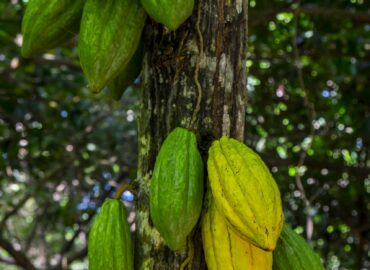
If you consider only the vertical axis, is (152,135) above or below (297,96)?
above

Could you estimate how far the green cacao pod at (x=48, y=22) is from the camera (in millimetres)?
1449

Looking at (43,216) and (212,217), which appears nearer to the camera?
(212,217)

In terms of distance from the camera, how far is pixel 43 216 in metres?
5.14

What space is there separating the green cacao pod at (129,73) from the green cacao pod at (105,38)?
0.45 feet

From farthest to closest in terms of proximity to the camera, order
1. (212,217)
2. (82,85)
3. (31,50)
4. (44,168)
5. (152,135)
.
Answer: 1. (82,85)
2. (44,168)
3. (31,50)
4. (152,135)
5. (212,217)

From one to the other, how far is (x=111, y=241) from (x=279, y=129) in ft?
10.4

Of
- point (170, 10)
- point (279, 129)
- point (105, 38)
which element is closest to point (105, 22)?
point (105, 38)

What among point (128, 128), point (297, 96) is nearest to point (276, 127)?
point (297, 96)

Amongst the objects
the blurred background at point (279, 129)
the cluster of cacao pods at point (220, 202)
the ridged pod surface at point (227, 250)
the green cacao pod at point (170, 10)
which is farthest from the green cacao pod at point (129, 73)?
the blurred background at point (279, 129)

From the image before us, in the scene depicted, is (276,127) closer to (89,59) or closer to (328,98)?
(328,98)

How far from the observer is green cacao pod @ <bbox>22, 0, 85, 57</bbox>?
57.1 inches

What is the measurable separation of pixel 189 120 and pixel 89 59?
253mm

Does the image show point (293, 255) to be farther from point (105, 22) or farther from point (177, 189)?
point (105, 22)

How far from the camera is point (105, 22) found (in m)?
1.37
